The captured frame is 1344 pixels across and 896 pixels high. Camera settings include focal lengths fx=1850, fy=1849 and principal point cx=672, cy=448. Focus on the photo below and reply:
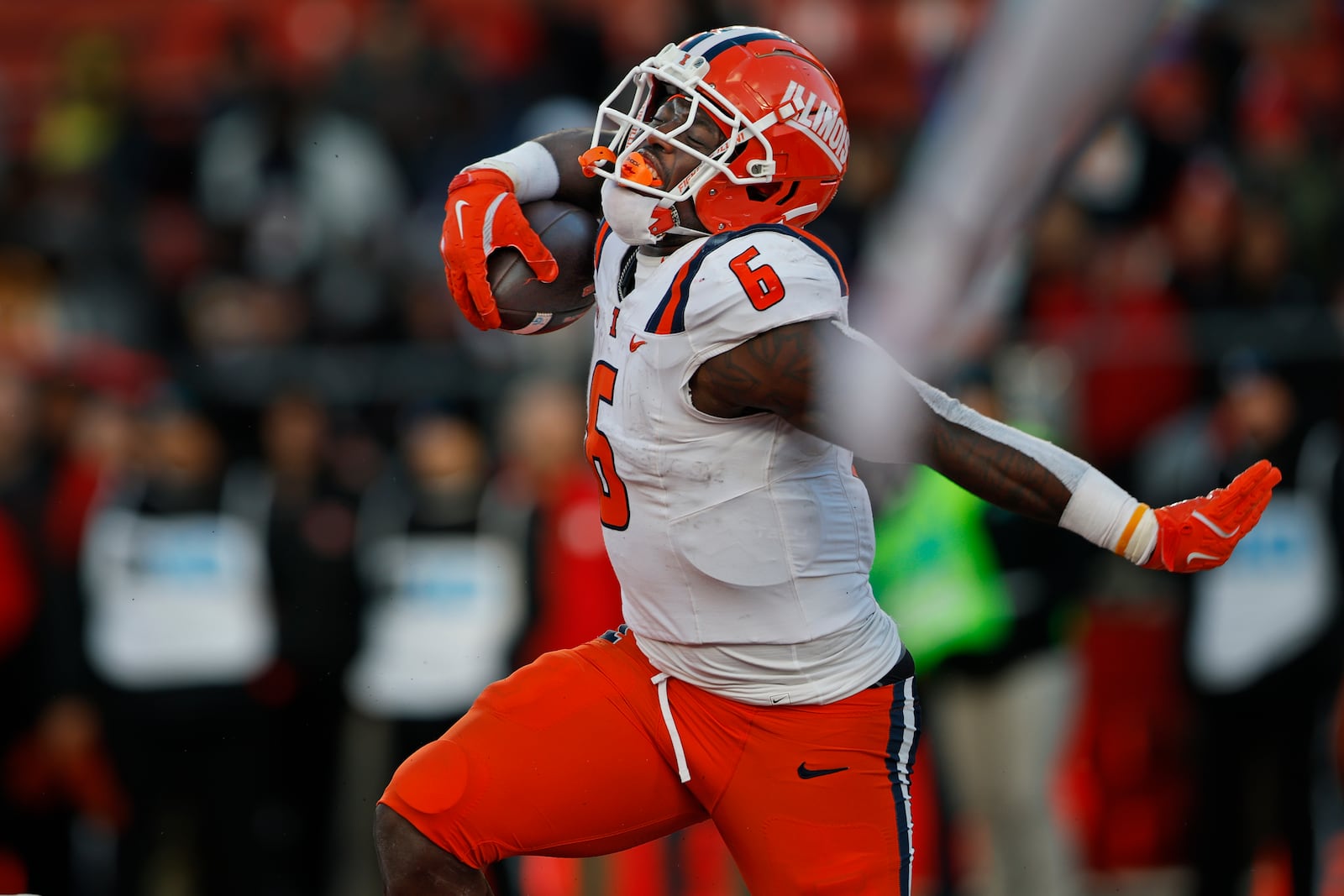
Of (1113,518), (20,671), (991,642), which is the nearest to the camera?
(1113,518)

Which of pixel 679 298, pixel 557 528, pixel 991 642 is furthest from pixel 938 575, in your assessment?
pixel 679 298

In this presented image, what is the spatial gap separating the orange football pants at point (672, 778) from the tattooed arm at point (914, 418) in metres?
0.67

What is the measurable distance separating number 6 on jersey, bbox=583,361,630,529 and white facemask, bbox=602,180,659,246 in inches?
11.6

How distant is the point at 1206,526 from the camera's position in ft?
11.9

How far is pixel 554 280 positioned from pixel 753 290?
2.69 feet

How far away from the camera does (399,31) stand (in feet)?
33.8

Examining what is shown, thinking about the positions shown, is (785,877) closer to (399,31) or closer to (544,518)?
(544,518)

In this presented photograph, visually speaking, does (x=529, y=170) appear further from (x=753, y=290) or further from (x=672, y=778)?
(x=672, y=778)

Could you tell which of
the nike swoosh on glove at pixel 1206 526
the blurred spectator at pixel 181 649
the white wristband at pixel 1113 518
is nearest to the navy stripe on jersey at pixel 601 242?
the white wristband at pixel 1113 518

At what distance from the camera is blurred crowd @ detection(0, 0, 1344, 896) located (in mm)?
7293

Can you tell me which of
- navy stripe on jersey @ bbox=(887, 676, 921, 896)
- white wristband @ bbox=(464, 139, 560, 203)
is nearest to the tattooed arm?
navy stripe on jersey @ bbox=(887, 676, 921, 896)

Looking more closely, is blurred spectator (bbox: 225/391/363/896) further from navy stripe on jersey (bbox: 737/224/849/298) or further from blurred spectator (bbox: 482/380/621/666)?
navy stripe on jersey (bbox: 737/224/849/298)

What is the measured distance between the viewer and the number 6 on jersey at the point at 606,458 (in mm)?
4062

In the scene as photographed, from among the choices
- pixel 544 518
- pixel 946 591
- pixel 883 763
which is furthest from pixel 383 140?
pixel 883 763
